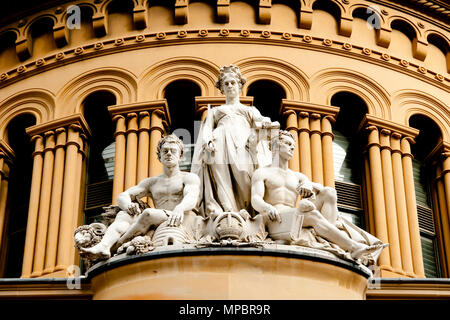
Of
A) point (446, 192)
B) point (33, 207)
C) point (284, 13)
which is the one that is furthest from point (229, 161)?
point (284, 13)

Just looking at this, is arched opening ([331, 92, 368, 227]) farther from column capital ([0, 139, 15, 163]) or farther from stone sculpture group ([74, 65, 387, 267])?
stone sculpture group ([74, 65, 387, 267])

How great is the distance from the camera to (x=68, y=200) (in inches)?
1240

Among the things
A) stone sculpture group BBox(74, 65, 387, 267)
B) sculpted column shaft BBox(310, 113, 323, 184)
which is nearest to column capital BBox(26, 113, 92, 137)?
sculpted column shaft BBox(310, 113, 323, 184)

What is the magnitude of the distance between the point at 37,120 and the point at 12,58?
241 centimetres

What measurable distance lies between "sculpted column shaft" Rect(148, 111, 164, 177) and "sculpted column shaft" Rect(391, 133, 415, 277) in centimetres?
570

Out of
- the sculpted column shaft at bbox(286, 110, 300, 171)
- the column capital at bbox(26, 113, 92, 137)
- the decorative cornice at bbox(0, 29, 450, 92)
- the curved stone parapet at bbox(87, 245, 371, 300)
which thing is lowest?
the curved stone parapet at bbox(87, 245, 371, 300)

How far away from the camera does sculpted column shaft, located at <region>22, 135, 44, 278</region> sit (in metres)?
30.7

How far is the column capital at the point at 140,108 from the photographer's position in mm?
32406

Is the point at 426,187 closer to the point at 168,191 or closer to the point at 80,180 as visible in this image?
the point at 80,180

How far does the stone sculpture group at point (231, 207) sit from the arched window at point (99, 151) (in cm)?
1042

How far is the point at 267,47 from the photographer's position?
1315 inches

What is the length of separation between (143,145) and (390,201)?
6028mm
